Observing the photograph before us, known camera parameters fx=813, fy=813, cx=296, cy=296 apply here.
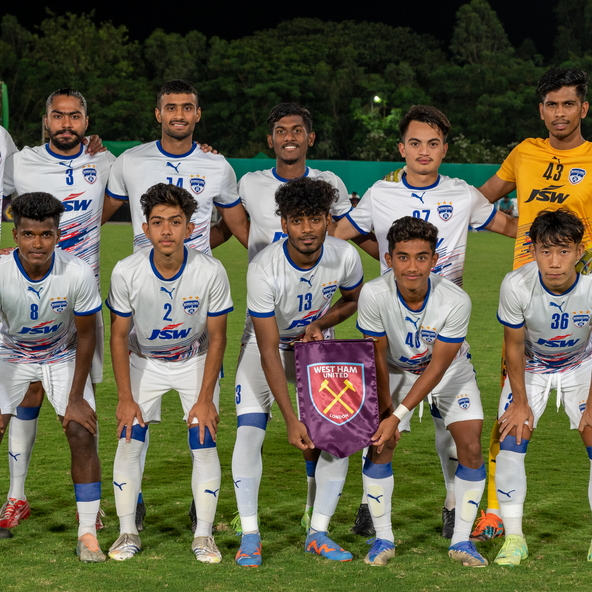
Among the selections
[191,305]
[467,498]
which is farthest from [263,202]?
[467,498]

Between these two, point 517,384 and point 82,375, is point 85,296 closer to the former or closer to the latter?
point 82,375

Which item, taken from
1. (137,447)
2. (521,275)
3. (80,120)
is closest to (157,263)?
(137,447)

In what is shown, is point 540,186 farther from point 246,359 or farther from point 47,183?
point 47,183

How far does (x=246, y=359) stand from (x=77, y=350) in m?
0.89

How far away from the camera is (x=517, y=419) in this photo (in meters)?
4.18

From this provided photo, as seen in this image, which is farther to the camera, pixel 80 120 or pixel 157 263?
pixel 80 120

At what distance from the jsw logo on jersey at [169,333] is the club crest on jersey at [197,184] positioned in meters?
1.08

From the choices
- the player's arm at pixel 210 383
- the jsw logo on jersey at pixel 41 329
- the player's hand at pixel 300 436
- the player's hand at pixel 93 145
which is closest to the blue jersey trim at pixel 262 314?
the player's arm at pixel 210 383

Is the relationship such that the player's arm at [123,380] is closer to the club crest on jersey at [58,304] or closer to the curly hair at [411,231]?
the club crest on jersey at [58,304]

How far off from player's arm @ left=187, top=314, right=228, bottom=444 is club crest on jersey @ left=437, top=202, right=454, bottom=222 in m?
1.42

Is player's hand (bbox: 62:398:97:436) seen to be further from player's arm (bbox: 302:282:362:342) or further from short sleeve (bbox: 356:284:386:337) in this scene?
short sleeve (bbox: 356:284:386:337)

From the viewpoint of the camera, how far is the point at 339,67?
55812mm

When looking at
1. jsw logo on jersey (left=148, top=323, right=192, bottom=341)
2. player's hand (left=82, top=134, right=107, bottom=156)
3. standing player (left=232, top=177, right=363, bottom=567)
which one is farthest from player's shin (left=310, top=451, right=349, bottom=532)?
player's hand (left=82, top=134, right=107, bottom=156)

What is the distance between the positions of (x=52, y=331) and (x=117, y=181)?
3.77 feet
